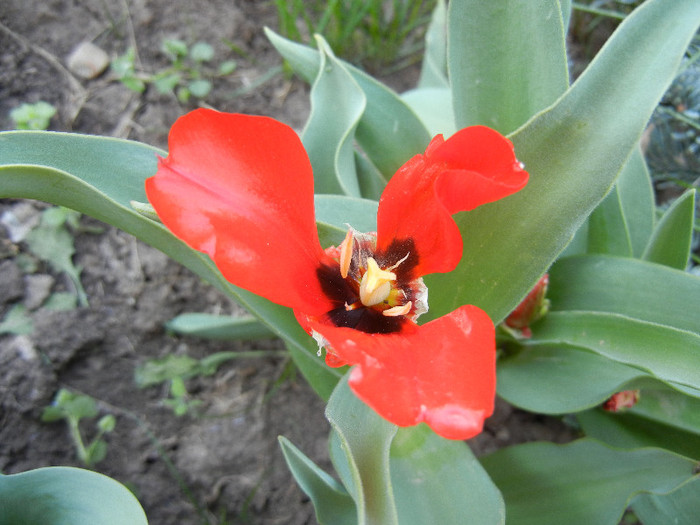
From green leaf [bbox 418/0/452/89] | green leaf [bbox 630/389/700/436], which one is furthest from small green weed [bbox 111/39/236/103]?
green leaf [bbox 630/389/700/436]

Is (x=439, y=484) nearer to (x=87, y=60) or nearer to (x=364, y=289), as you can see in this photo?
(x=364, y=289)

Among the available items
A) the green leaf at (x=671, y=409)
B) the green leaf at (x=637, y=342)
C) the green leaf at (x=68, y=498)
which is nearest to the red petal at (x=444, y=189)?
the green leaf at (x=637, y=342)

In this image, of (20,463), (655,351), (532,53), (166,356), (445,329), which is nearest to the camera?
(445,329)

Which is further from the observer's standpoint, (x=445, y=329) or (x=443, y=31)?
(x=443, y=31)

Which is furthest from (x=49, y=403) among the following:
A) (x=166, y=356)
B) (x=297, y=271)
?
(x=297, y=271)

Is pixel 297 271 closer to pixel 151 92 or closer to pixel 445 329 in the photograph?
pixel 445 329

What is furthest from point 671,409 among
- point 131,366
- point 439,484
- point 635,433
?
point 131,366
